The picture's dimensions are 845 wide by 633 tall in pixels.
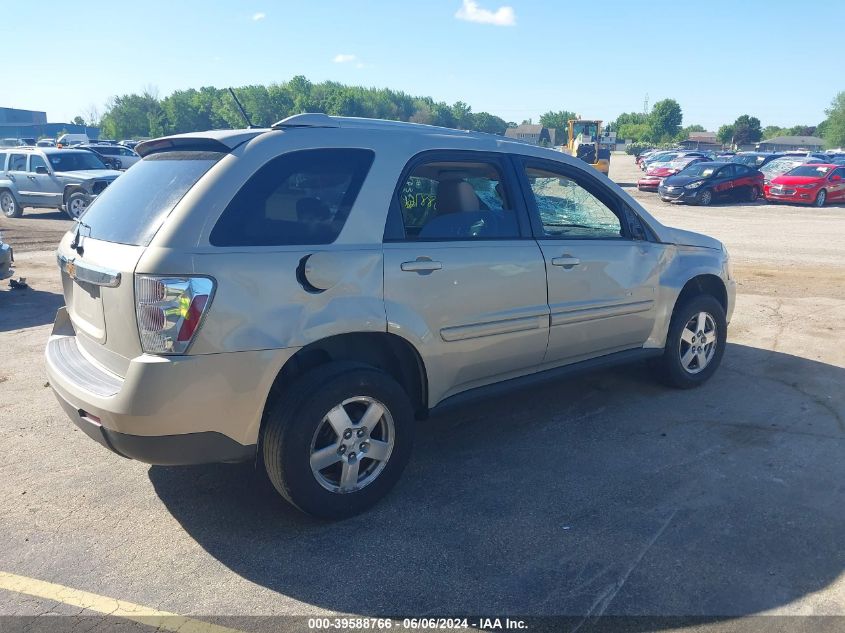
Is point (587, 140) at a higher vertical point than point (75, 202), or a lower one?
higher

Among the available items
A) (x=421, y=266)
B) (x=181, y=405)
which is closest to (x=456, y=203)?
(x=421, y=266)

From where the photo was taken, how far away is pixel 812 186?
23.8 meters

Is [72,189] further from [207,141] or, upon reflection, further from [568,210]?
[568,210]

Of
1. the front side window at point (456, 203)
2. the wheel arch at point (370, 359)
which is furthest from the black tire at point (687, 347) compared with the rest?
the wheel arch at point (370, 359)

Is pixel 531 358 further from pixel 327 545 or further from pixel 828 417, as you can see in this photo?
pixel 828 417

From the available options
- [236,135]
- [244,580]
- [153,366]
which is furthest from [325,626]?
[236,135]

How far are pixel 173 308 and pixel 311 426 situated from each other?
84 centimetres

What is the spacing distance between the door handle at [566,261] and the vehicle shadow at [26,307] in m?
5.84

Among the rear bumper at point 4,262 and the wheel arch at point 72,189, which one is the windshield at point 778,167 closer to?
the wheel arch at point 72,189

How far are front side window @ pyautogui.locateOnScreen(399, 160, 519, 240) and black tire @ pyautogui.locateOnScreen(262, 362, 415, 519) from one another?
2.72 feet

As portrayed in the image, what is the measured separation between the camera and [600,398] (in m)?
5.27

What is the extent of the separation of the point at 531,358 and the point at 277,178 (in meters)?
1.97

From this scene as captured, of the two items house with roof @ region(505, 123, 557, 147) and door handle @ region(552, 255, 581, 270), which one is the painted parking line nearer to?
door handle @ region(552, 255, 581, 270)

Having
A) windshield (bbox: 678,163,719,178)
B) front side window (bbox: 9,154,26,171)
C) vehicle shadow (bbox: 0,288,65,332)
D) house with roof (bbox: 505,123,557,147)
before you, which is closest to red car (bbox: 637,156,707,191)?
windshield (bbox: 678,163,719,178)
